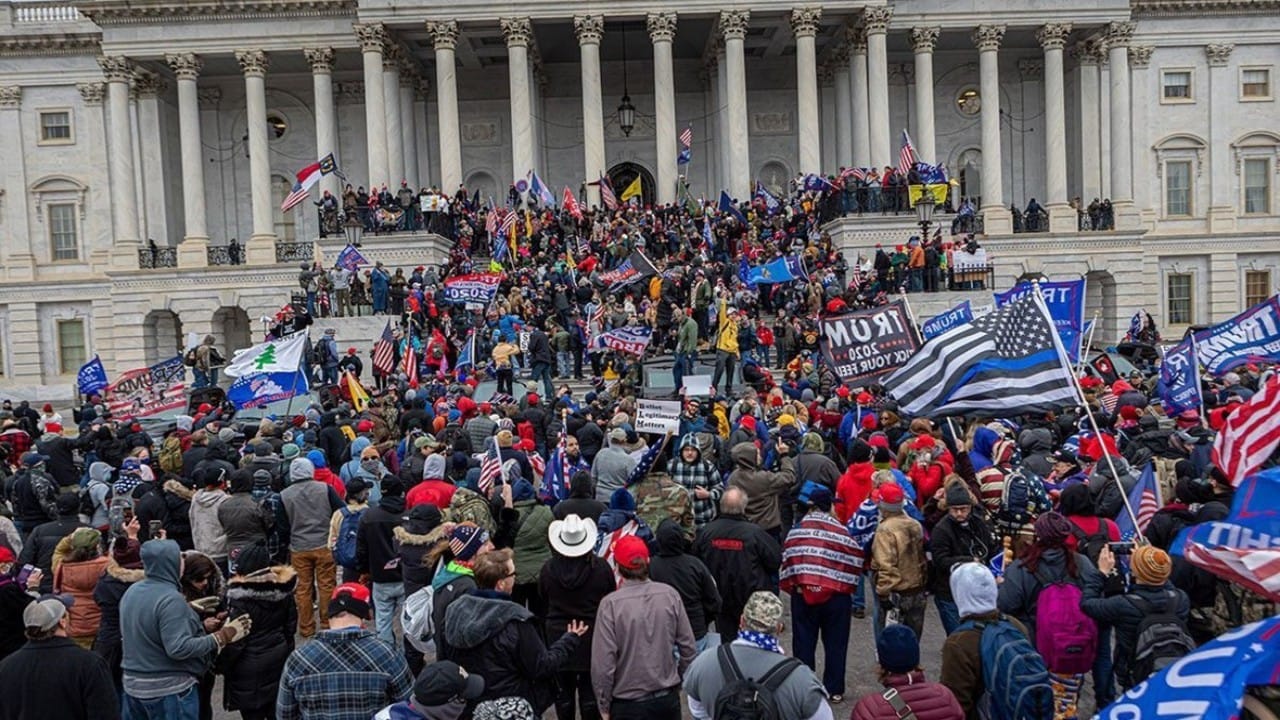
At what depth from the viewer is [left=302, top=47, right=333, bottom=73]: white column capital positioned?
130 ft

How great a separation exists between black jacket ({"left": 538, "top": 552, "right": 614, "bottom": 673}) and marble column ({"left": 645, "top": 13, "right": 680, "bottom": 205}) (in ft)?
101

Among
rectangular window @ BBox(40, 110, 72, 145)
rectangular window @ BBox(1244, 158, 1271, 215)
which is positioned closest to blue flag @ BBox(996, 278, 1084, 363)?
rectangular window @ BBox(1244, 158, 1271, 215)

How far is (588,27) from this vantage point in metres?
37.3

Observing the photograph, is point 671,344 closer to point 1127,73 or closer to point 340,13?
point 340,13

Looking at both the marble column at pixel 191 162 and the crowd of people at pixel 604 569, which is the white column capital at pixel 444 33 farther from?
the crowd of people at pixel 604 569

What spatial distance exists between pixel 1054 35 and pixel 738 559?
3833 cm

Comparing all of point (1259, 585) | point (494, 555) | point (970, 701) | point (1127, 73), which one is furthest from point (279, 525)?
point (1127, 73)

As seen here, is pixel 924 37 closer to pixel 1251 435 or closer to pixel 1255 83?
pixel 1255 83

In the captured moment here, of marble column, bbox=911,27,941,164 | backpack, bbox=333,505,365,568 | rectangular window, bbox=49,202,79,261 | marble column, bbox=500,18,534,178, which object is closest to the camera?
backpack, bbox=333,505,365,568

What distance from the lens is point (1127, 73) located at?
42250mm

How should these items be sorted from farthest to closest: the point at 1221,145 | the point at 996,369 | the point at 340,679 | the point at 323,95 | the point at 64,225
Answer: the point at 1221,145, the point at 64,225, the point at 323,95, the point at 996,369, the point at 340,679

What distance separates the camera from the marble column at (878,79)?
3800cm

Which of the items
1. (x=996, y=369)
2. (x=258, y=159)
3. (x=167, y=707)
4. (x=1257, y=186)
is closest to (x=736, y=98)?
(x=258, y=159)

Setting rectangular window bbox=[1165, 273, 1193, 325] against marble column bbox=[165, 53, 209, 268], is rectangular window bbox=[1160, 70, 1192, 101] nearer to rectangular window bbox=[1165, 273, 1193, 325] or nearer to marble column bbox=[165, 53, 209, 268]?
rectangular window bbox=[1165, 273, 1193, 325]
